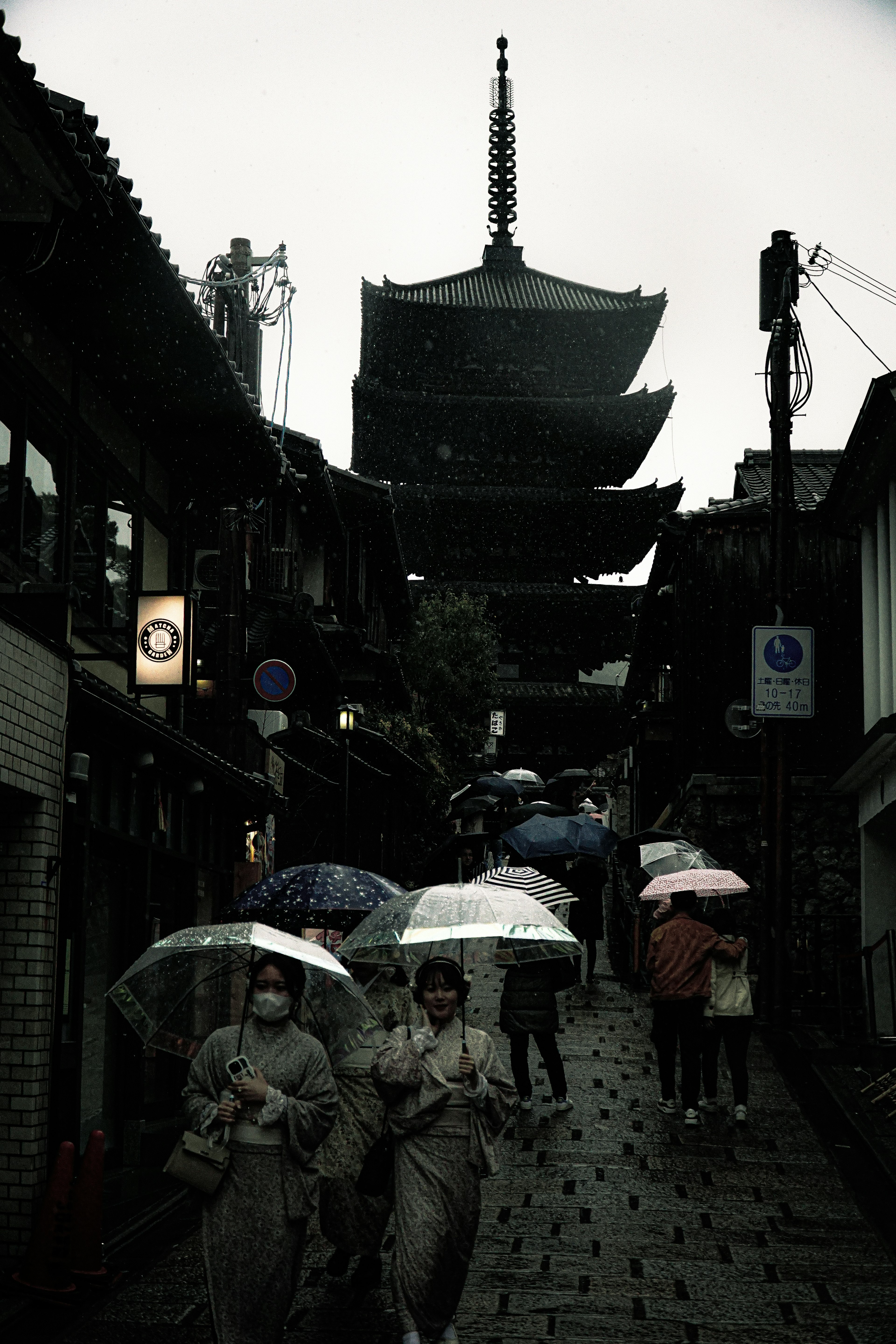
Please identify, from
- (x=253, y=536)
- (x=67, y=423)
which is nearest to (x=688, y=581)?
(x=253, y=536)

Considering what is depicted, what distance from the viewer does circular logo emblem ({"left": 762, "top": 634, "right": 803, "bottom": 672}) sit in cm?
1720

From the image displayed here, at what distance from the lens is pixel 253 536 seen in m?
20.2

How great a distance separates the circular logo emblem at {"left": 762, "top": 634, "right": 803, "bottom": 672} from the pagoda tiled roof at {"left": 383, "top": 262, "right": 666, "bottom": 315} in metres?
36.7

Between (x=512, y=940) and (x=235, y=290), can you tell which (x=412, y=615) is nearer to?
(x=235, y=290)

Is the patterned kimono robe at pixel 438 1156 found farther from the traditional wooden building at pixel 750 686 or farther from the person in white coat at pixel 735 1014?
the traditional wooden building at pixel 750 686

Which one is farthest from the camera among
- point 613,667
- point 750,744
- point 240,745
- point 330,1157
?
point 613,667

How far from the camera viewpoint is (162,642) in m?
13.2

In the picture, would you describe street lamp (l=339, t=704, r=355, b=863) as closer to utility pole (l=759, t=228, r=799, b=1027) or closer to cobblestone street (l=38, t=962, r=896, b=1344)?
utility pole (l=759, t=228, r=799, b=1027)

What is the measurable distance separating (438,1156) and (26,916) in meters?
3.86

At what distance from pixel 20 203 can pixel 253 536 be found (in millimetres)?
11606

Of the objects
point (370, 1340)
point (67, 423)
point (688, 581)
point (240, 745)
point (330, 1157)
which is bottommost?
point (370, 1340)

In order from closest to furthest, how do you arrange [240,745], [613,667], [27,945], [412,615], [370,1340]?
[370,1340]
[27,945]
[240,745]
[412,615]
[613,667]

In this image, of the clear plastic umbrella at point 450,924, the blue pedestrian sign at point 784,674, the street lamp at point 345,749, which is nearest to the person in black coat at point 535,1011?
the clear plastic umbrella at point 450,924

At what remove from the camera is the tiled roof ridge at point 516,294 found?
5238 centimetres
